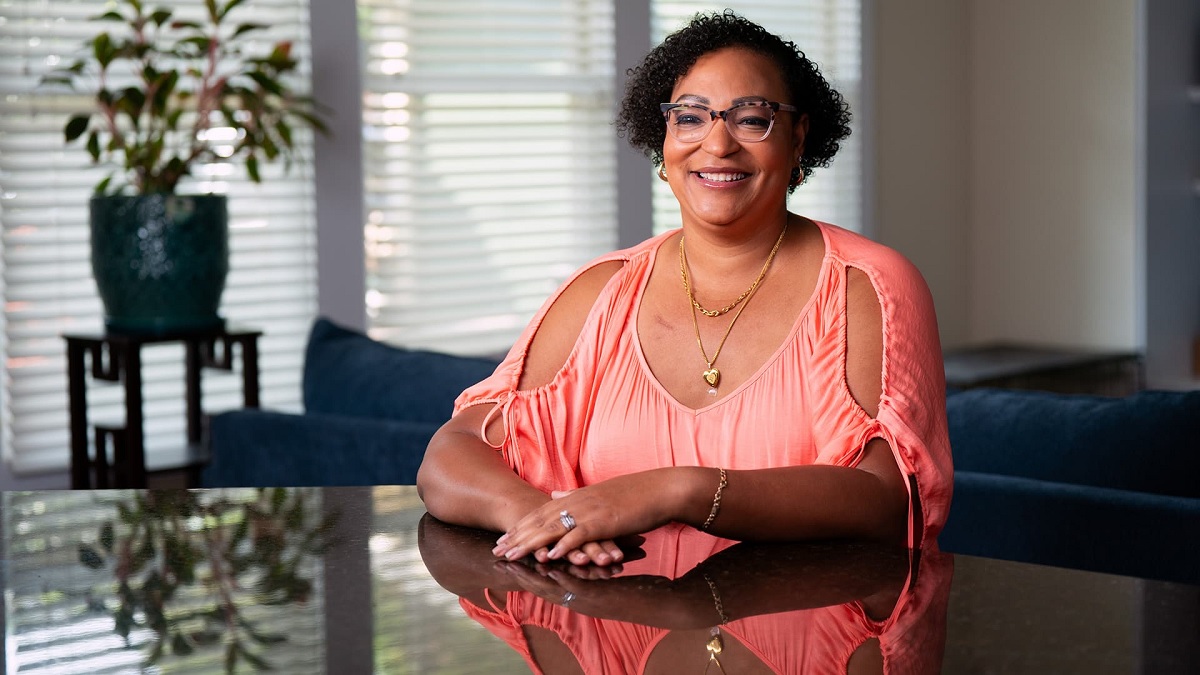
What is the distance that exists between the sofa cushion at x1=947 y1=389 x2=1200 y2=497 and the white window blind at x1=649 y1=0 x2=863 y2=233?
391 centimetres

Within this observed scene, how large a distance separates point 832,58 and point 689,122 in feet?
15.4

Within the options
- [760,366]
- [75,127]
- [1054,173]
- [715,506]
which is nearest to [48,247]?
[75,127]

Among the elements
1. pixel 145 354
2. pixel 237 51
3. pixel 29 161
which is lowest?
pixel 145 354

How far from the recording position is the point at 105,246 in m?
3.80

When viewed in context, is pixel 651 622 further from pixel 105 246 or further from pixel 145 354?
pixel 145 354

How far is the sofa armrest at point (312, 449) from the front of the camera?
2.54 meters

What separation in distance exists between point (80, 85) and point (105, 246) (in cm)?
76

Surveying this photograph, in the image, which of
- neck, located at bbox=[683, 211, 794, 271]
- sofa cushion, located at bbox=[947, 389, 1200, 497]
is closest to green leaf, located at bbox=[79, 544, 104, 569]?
neck, located at bbox=[683, 211, 794, 271]

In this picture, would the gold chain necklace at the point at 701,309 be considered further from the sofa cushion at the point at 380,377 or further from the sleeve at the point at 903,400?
the sofa cushion at the point at 380,377

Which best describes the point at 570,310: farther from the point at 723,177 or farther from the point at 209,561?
the point at 209,561

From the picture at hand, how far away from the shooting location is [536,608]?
1.15 metres

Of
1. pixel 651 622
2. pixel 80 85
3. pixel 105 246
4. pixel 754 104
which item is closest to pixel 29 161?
pixel 80 85

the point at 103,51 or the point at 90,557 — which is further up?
the point at 103,51

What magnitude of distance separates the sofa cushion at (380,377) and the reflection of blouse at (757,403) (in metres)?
0.77
